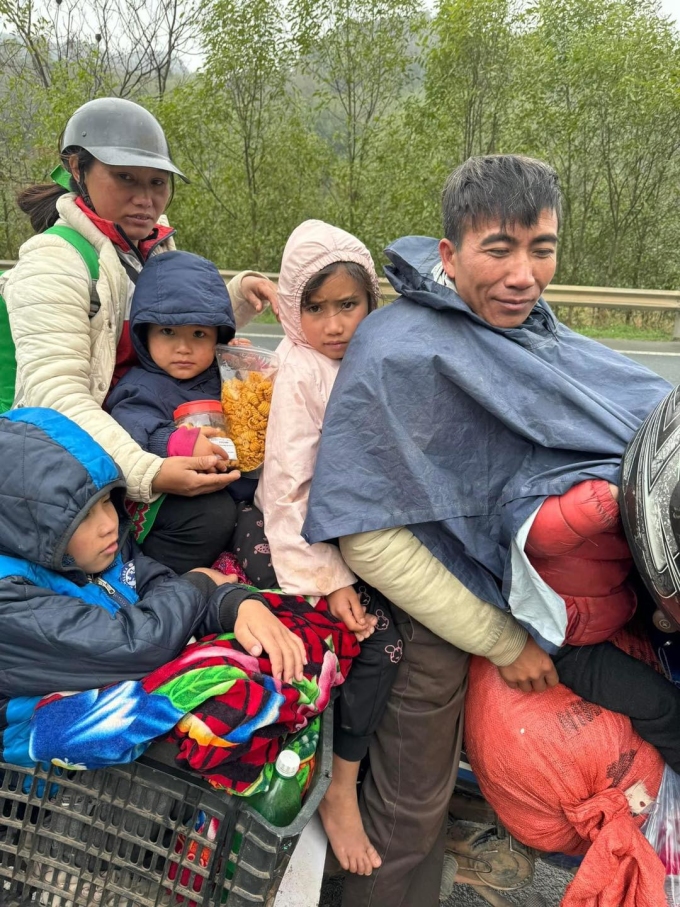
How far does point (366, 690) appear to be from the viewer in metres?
1.84

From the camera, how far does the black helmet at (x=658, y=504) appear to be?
4.34 ft

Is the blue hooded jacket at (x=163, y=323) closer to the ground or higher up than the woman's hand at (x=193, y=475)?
higher up

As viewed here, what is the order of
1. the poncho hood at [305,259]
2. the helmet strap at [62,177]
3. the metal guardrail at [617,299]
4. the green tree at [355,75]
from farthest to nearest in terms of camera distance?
the green tree at [355,75] → the metal guardrail at [617,299] → the helmet strap at [62,177] → the poncho hood at [305,259]

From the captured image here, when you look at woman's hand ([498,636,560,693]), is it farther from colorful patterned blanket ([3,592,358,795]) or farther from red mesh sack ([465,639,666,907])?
colorful patterned blanket ([3,592,358,795])

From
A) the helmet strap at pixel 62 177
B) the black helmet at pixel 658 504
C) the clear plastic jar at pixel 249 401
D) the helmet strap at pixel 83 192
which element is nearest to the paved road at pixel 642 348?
the helmet strap at pixel 62 177

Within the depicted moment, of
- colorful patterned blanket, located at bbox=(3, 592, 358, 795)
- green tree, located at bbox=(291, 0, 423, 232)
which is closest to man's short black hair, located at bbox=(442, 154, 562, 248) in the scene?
colorful patterned blanket, located at bbox=(3, 592, 358, 795)

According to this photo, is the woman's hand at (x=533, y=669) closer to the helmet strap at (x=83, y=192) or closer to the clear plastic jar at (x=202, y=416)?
the clear plastic jar at (x=202, y=416)

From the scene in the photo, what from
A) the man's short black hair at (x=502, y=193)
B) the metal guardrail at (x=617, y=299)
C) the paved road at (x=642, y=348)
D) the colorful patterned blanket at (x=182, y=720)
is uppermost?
the man's short black hair at (x=502, y=193)

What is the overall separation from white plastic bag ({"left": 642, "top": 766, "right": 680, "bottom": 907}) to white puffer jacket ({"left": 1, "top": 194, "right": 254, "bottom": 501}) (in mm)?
1477

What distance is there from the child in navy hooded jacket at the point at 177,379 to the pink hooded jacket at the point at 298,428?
0.18 meters

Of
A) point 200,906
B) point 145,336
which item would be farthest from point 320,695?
point 145,336

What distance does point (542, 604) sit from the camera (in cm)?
164

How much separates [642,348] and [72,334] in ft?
33.9

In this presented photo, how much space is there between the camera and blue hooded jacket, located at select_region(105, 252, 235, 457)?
2.13 m
